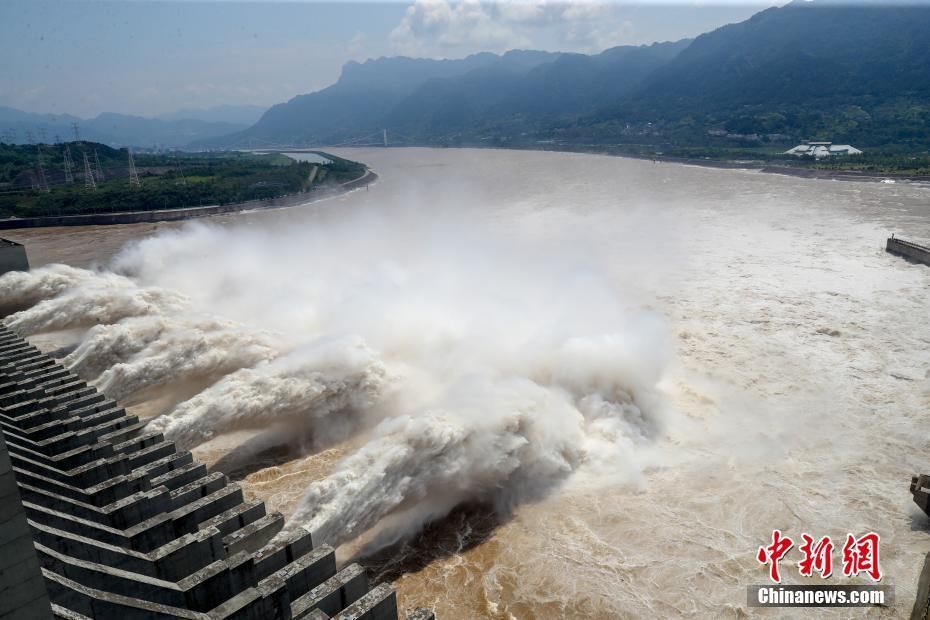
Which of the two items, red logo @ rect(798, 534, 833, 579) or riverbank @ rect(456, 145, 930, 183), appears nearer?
red logo @ rect(798, 534, 833, 579)

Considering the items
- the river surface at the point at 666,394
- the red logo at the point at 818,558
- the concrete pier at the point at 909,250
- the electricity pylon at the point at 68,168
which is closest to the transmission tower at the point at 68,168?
the electricity pylon at the point at 68,168

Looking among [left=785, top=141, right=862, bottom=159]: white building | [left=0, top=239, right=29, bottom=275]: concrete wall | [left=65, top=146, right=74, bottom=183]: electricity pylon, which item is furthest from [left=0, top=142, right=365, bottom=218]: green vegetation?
[left=785, top=141, right=862, bottom=159]: white building

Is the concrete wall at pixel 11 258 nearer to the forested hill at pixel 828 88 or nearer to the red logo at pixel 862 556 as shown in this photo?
the red logo at pixel 862 556

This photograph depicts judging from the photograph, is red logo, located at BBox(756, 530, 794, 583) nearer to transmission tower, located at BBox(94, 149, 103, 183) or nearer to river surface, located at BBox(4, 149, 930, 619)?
river surface, located at BBox(4, 149, 930, 619)

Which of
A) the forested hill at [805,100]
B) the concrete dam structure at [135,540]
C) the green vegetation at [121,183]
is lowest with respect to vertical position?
the concrete dam structure at [135,540]

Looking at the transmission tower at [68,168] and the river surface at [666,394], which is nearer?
the river surface at [666,394]

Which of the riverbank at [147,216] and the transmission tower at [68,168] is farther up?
the transmission tower at [68,168]

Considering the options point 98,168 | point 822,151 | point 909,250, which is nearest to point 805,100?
point 822,151

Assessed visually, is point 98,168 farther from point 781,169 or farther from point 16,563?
point 16,563
